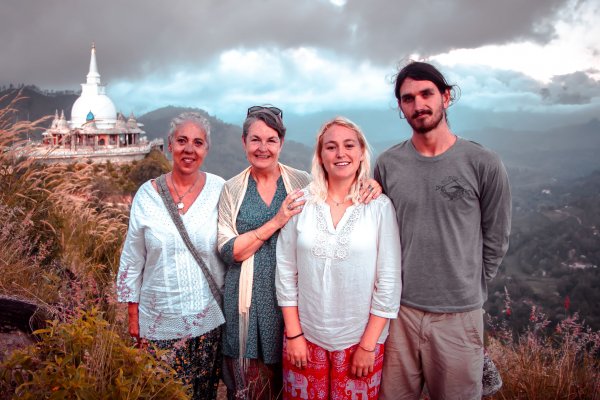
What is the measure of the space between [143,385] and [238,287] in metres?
1.13

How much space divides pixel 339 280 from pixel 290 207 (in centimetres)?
56

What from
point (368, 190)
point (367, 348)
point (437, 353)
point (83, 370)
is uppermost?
point (368, 190)

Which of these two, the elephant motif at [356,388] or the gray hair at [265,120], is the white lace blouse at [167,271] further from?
the elephant motif at [356,388]

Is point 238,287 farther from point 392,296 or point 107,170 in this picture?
point 107,170

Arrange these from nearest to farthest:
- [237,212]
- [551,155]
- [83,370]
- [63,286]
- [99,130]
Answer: [83,370] → [237,212] → [63,286] → [99,130] → [551,155]

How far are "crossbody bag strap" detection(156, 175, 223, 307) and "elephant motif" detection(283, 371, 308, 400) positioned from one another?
699 millimetres

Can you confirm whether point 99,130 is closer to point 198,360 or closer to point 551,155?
point 198,360

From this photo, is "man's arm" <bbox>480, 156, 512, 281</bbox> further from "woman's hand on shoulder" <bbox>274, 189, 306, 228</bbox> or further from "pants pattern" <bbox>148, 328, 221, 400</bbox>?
"pants pattern" <bbox>148, 328, 221, 400</bbox>

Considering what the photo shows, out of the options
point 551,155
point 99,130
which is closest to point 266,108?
point 99,130

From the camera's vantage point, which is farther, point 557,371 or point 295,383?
point 557,371

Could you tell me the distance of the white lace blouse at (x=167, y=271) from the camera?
2.98 m

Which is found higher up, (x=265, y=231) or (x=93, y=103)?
(x=93, y=103)

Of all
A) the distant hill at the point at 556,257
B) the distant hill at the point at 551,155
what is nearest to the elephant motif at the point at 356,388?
the distant hill at the point at 556,257

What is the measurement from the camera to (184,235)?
3.00 m
